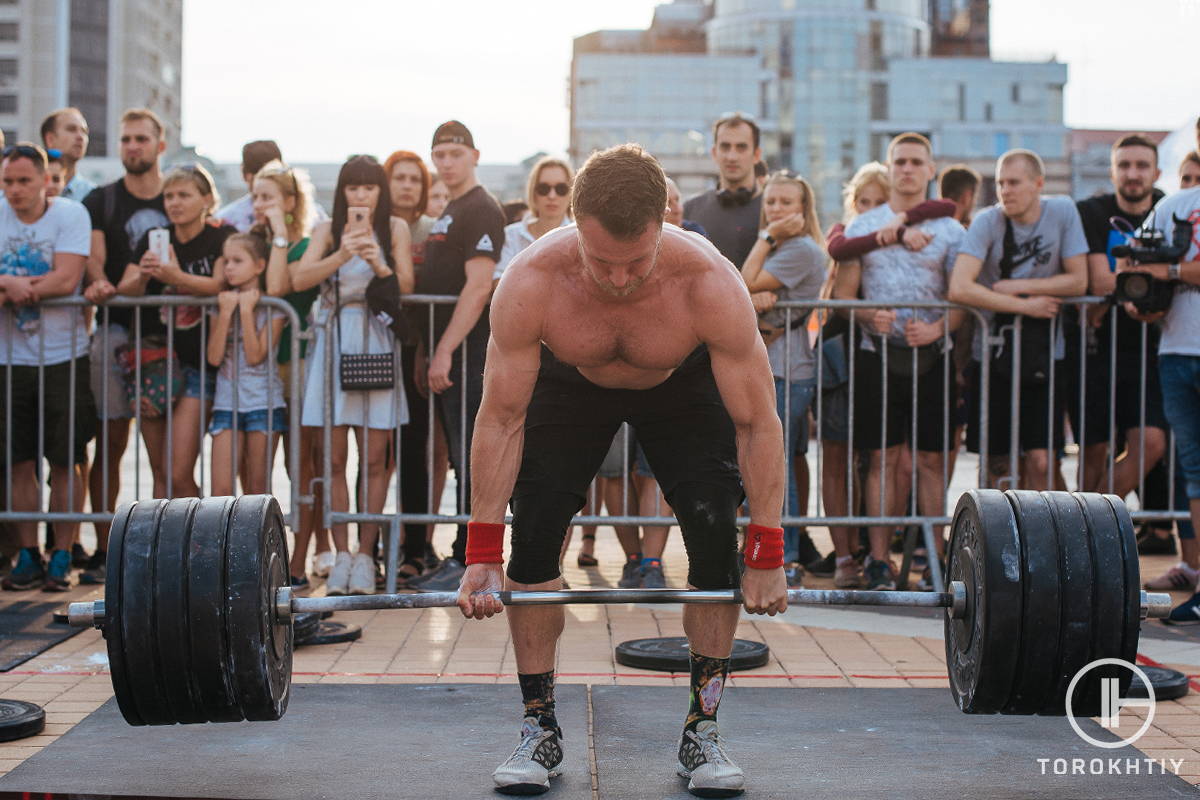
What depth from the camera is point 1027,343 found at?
23.1ft

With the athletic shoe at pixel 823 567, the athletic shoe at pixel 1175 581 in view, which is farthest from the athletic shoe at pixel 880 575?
the athletic shoe at pixel 1175 581

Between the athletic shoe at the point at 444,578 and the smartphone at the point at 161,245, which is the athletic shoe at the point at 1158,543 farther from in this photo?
the smartphone at the point at 161,245

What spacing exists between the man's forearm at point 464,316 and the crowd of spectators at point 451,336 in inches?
0.5

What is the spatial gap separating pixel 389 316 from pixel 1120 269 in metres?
3.45

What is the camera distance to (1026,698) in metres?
3.94

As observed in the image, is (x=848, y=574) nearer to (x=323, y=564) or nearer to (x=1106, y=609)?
(x=323, y=564)

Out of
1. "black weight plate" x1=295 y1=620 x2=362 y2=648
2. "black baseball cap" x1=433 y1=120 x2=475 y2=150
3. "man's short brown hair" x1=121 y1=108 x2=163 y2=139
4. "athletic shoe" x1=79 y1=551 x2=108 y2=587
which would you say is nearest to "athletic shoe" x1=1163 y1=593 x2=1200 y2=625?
"black weight plate" x1=295 y1=620 x2=362 y2=648

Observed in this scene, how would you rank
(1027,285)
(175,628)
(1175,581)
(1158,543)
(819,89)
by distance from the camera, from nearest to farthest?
(175,628), (1027,285), (1175,581), (1158,543), (819,89)

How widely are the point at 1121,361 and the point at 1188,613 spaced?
60.3 inches

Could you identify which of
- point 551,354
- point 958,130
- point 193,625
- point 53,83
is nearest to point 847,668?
point 551,354

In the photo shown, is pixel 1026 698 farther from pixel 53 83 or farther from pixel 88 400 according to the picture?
pixel 53 83

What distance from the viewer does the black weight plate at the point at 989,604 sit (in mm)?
3867

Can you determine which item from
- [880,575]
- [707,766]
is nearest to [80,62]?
[880,575]

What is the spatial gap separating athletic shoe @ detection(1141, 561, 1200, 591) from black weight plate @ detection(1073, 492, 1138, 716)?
3.36m
